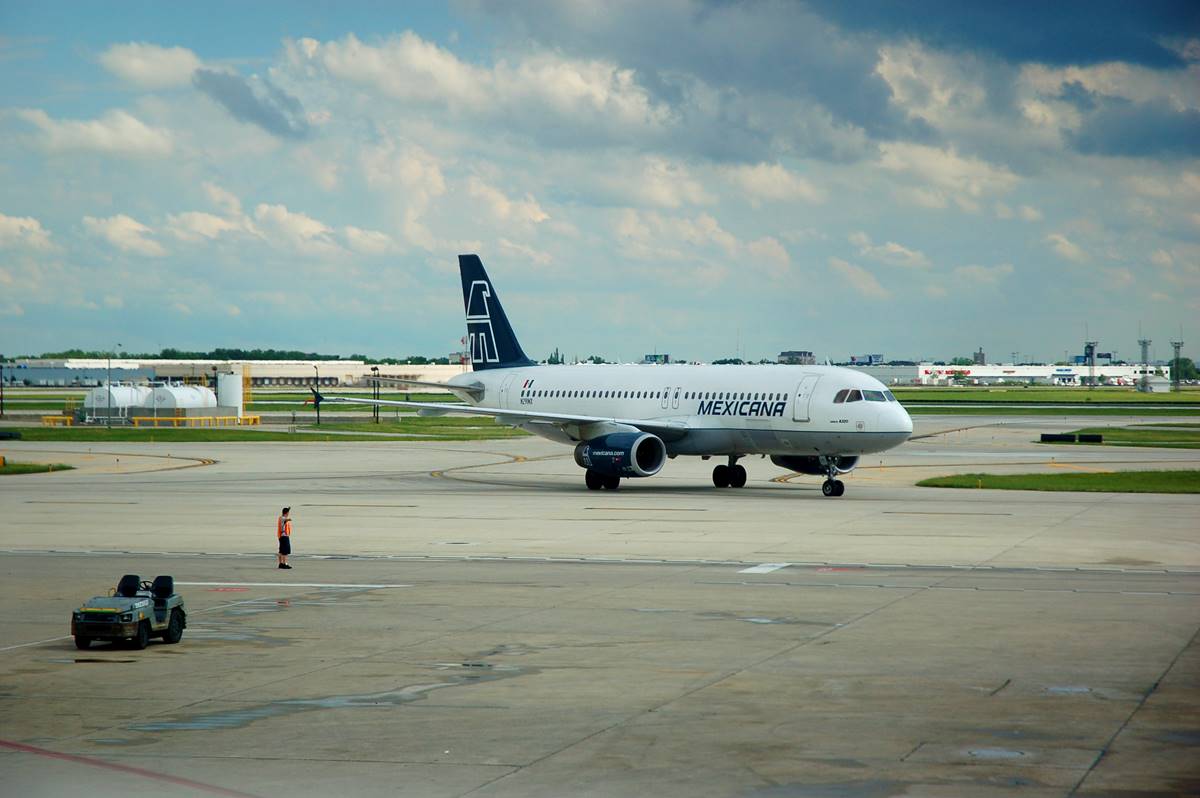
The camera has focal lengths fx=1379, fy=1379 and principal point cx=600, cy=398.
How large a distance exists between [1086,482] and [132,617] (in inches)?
1666

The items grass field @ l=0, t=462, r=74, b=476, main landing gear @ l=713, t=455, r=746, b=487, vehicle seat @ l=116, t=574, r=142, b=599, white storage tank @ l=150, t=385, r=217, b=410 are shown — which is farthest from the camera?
white storage tank @ l=150, t=385, r=217, b=410

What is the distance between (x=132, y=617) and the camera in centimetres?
2103

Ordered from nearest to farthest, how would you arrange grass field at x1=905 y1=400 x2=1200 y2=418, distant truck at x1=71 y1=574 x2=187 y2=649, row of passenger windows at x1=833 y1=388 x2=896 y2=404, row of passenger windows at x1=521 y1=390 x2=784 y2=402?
distant truck at x1=71 y1=574 x2=187 y2=649 < row of passenger windows at x1=833 y1=388 x2=896 y2=404 < row of passenger windows at x1=521 y1=390 x2=784 y2=402 < grass field at x1=905 y1=400 x2=1200 y2=418

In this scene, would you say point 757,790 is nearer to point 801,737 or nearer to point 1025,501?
point 801,737

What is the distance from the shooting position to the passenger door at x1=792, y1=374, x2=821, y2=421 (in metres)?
49.0

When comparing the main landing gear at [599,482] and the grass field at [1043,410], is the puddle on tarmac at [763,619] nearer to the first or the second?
the main landing gear at [599,482]

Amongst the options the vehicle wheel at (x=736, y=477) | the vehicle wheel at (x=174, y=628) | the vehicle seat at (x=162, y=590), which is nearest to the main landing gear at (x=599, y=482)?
the vehicle wheel at (x=736, y=477)

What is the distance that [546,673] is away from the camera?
19266 millimetres

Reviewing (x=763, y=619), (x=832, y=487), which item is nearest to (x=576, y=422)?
(x=832, y=487)

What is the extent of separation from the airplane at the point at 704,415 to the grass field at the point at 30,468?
1748 cm

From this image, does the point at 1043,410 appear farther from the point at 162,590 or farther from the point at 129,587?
the point at 129,587

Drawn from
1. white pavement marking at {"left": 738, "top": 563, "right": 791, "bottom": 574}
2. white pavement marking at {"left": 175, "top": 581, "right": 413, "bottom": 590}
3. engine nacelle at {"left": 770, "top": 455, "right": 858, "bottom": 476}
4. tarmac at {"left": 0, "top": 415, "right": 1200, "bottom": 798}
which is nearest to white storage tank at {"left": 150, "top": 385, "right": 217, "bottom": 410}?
tarmac at {"left": 0, "top": 415, "right": 1200, "bottom": 798}

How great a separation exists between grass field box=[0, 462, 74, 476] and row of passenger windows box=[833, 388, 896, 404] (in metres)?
36.4

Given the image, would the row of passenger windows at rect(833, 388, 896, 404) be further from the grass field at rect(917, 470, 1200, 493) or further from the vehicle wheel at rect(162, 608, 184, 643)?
the vehicle wheel at rect(162, 608, 184, 643)
